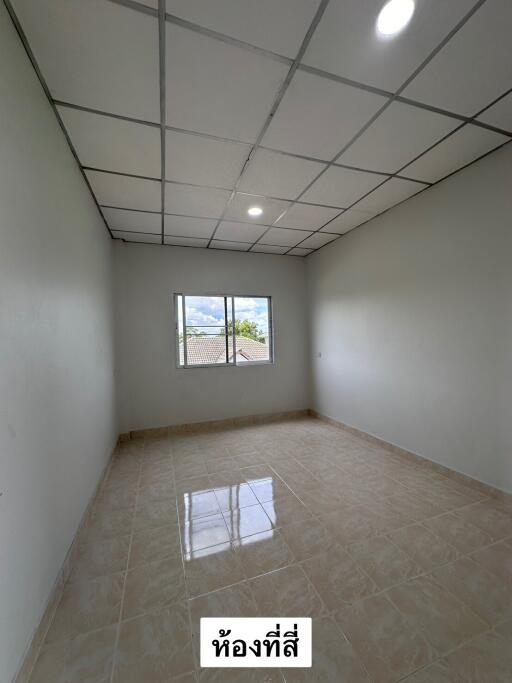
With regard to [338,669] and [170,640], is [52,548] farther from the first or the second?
[338,669]

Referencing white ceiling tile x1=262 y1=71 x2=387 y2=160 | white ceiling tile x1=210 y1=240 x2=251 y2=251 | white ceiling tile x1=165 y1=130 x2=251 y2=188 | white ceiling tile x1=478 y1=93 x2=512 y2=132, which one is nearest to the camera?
Answer: white ceiling tile x1=262 y1=71 x2=387 y2=160

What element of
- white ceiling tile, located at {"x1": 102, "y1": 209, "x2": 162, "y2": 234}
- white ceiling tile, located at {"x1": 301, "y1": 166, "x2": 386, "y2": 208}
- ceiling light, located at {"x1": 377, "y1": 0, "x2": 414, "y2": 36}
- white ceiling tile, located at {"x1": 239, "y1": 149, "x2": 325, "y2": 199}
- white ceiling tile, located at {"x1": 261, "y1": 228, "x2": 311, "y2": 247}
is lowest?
white ceiling tile, located at {"x1": 102, "y1": 209, "x2": 162, "y2": 234}

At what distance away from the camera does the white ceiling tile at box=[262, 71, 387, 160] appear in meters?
1.61

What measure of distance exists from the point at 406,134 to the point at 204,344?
355cm

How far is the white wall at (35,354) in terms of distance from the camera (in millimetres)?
1126

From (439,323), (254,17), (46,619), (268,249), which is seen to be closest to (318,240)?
(268,249)

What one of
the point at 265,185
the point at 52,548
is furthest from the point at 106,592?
the point at 265,185

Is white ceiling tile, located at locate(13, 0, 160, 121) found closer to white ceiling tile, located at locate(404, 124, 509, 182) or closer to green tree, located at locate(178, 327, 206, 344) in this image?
white ceiling tile, located at locate(404, 124, 509, 182)

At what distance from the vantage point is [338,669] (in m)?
1.17

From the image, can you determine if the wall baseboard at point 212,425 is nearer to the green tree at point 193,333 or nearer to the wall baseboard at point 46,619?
the green tree at point 193,333

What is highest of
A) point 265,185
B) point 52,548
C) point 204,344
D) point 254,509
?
point 265,185

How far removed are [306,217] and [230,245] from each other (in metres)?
1.39

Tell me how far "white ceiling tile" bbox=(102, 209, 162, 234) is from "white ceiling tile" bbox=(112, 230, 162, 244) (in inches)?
5.3

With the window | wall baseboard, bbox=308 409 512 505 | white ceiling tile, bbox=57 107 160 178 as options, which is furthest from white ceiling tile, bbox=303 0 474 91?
the window
